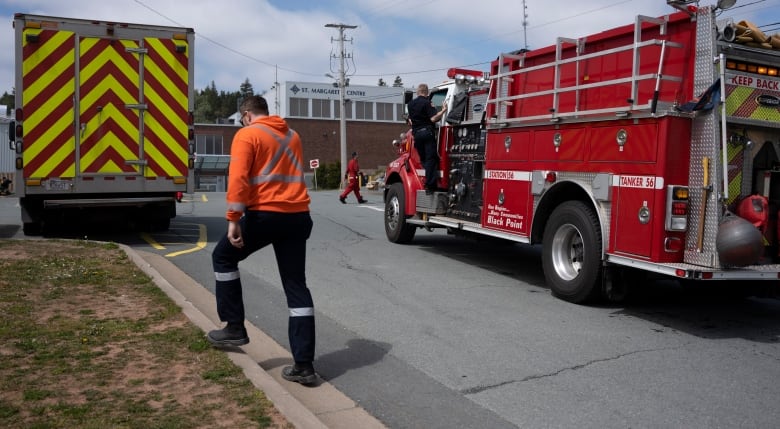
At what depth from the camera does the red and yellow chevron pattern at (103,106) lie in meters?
10.8

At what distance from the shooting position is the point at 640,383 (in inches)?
196

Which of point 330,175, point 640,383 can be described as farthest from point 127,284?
point 330,175

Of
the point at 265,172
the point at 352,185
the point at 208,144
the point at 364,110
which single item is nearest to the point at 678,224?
the point at 265,172

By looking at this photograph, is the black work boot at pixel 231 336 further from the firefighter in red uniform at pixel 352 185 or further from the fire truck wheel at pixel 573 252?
the firefighter in red uniform at pixel 352 185

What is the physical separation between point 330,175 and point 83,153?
3827cm

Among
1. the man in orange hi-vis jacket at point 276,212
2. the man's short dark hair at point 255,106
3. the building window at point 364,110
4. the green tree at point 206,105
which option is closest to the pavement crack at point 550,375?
the man in orange hi-vis jacket at point 276,212

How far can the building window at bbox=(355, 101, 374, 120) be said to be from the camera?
240 ft

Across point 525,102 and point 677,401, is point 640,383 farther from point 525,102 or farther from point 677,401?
point 525,102

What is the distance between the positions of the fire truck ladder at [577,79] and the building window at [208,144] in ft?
216

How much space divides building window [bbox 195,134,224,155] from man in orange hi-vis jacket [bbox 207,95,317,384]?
6940cm

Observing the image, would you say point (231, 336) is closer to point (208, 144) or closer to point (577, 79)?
point (577, 79)

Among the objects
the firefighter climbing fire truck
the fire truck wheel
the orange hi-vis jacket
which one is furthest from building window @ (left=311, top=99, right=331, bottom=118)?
the orange hi-vis jacket

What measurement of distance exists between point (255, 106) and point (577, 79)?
4.10 metres

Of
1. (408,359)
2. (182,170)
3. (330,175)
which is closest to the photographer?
(408,359)
